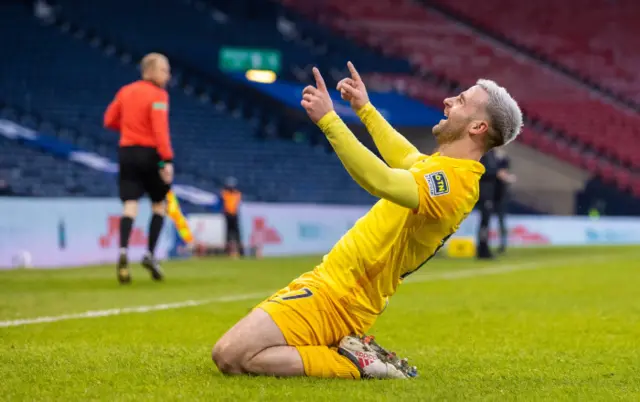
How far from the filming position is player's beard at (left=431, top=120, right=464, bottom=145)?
3.98 metres

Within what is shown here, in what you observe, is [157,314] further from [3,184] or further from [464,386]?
[3,184]

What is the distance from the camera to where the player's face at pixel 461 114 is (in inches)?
155

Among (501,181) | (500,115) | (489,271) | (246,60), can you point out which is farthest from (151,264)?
(246,60)

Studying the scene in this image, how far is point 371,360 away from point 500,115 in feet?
3.41

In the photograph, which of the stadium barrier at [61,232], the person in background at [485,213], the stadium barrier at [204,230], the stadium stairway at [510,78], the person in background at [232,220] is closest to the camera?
the stadium barrier at [61,232]

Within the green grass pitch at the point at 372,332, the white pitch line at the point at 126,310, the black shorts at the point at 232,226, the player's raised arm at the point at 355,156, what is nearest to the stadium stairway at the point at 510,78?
the black shorts at the point at 232,226

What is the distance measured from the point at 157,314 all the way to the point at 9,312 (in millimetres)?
974

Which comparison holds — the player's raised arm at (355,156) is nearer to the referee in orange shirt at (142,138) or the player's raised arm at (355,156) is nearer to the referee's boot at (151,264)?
the referee in orange shirt at (142,138)

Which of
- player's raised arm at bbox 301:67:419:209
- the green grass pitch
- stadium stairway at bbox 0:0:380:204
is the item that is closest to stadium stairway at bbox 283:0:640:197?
stadium stairway at bbox 0:0:380:204

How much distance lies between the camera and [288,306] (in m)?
3.95

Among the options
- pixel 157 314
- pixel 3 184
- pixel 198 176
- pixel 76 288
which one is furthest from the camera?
pixel 198 176

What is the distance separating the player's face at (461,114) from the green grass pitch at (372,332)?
3.04ft

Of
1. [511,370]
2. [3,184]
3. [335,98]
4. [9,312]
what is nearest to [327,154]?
[335,98]

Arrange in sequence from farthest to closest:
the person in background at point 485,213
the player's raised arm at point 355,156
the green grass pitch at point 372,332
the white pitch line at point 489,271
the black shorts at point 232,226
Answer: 1. the black shorts at point 232,226
2. the person in background at point 485,213
3. the white pitch line at point 489,271
4. the green grass pitch at point 372,332
5. the player's raised arm at point 355,156
